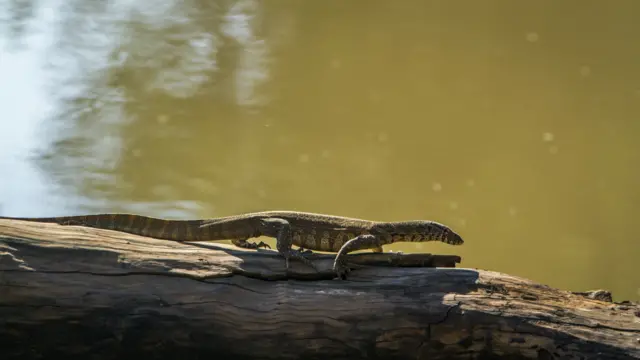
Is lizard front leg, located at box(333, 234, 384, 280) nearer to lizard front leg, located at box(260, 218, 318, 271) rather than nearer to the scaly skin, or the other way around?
the scaly skin

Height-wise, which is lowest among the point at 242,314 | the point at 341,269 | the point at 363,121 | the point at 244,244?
the point at 242,314

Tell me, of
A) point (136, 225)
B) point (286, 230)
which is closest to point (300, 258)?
point (286, 230)

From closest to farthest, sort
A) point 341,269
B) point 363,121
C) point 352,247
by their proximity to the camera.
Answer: point 341,269 < point 352,247 < point 363,121

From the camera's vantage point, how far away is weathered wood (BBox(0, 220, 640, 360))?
12.1 feet

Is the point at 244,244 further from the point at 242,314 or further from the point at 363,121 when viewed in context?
the point at 363,121

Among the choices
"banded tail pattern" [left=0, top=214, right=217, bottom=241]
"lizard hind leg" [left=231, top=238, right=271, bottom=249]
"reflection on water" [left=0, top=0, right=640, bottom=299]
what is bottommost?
"lizard hind leg" [left=231, top=238, right=271, bottom=249]

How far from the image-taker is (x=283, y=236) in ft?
14.4

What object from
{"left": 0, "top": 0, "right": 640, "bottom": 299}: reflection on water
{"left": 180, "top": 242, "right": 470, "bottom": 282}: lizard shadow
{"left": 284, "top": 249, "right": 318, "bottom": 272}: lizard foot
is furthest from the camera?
{"left": 0, "top": 0, "right": 640, "bottom": 299}: reflection on water

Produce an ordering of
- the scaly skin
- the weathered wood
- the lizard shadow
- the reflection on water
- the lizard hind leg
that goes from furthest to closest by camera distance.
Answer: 1. the reflection on water
2. the lizard hind leg
3. the scaly skin
4. the lizard shadow
5. the weathered wood

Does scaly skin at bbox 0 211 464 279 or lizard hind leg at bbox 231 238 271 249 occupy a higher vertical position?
scaly skin at bbox 0 211 464 279

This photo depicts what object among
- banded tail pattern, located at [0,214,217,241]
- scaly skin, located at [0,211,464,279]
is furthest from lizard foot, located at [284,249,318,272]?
banded tail pattern, located at [0,214,217,241]

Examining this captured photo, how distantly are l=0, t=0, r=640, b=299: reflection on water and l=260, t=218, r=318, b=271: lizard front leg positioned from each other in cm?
239

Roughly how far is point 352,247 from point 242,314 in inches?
33.6

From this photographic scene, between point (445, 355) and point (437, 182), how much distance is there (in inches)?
149
